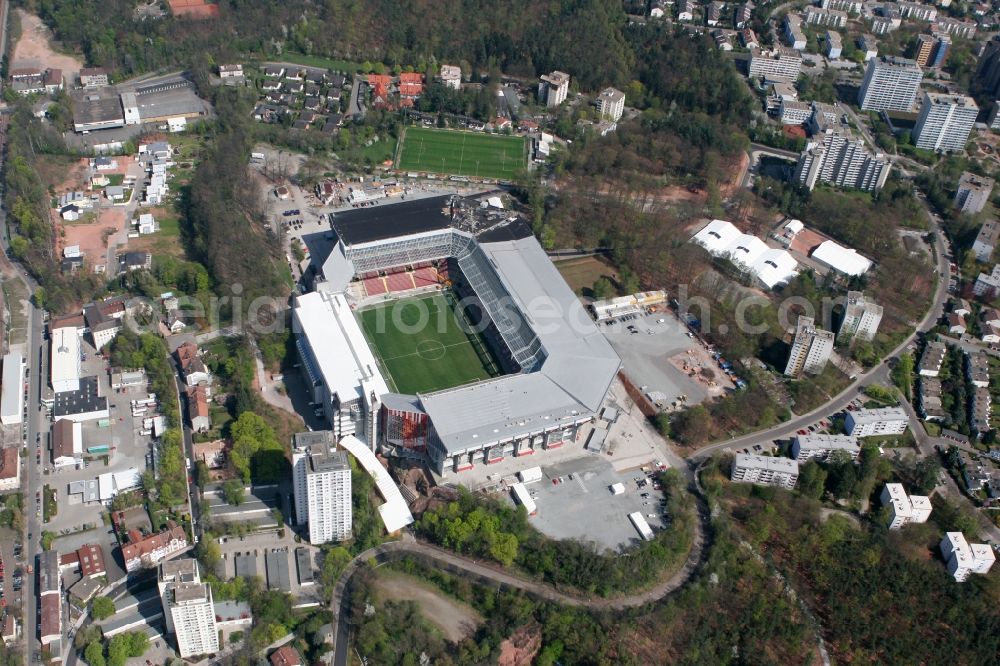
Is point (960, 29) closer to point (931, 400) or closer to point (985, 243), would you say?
point (985, 243)

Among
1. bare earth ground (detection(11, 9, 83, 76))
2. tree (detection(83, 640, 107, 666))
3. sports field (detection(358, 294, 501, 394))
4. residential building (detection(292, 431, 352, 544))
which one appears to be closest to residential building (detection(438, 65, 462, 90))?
sports field (detection(358, 294, 501, 394))

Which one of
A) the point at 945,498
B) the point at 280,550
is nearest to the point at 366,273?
the point at 280,550

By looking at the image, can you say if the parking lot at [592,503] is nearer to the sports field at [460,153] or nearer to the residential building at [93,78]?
the sports field at [460,153]

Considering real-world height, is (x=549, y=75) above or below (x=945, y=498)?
above

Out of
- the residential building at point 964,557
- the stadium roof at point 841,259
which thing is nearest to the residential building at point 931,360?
the stadium roof at point 841,259

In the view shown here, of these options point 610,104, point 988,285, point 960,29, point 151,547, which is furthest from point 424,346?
point 960,29

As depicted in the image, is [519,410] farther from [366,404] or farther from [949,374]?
[949,374]
